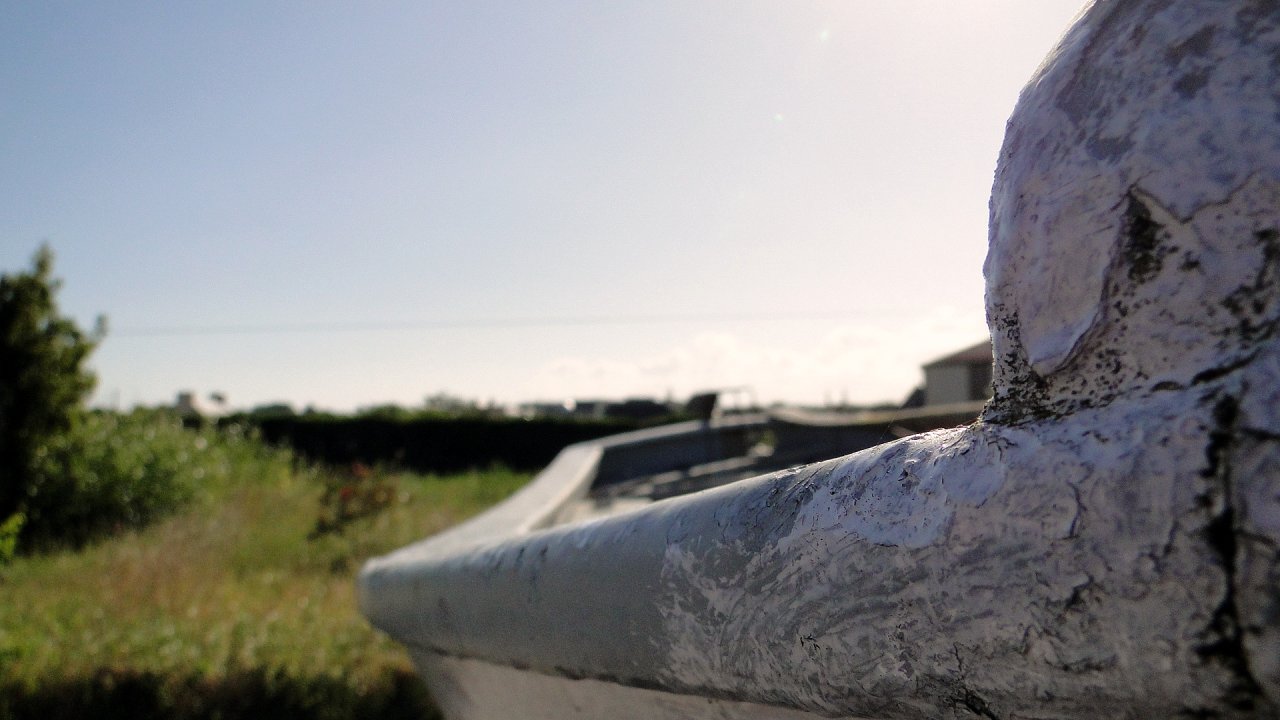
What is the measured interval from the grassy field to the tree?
110 centimetres

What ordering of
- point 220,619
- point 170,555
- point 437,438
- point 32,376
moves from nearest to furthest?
point 220,619 < point 170,555 < point 32,376 < point 437,438

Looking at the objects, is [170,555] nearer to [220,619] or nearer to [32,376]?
[220,619]

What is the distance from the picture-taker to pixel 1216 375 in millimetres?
678

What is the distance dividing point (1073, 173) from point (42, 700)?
4971 millimetres

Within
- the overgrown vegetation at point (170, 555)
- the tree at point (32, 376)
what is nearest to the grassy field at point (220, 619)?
Answer: the overgrown vegetation at point (170, 555)

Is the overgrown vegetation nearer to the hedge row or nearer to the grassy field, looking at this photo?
the grassy field

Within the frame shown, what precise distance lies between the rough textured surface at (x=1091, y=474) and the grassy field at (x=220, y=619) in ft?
11.6

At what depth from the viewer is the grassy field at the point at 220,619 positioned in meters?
3.94

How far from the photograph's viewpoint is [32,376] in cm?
822

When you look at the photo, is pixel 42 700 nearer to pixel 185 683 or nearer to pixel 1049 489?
pixel 185 683

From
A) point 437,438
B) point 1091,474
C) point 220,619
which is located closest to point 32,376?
point 220,619

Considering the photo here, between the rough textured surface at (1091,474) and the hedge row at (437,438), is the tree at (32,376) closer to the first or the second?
the hedge row at (437,438)

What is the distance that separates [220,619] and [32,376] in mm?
4958

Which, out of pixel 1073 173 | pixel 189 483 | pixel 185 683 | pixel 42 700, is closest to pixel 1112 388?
pixel 1073 173
